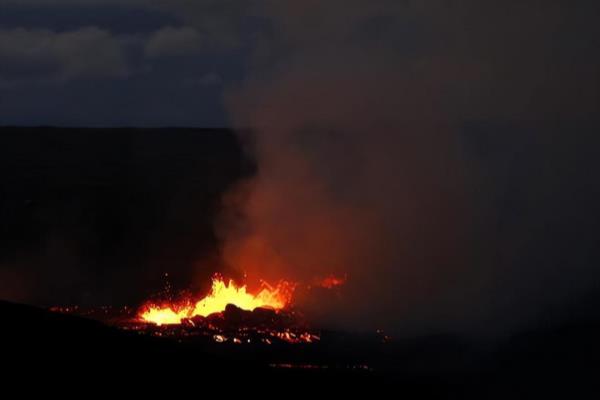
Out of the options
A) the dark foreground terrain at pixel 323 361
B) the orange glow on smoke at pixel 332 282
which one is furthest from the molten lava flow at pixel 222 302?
the dark foreground terrain at pixel 323 361

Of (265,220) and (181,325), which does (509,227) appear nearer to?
(265,220)

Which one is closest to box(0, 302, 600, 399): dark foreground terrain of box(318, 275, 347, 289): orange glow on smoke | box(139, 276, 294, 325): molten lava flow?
box(139, 276, 294, 325): molten lava flow

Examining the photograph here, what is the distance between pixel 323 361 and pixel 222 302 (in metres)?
5.31

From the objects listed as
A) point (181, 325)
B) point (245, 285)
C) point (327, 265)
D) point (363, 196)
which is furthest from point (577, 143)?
point (181, 325)

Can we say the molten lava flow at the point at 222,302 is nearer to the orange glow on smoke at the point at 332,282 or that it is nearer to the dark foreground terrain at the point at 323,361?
the orange glow on smoke at the point at 332,282

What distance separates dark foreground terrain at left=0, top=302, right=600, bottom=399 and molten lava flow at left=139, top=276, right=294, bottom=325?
122 inches

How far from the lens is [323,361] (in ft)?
51.7

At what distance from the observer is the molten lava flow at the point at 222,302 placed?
19736 mm

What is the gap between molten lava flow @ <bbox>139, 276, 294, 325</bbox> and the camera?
64.8 ft

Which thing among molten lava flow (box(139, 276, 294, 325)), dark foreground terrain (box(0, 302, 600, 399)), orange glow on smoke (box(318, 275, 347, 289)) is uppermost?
orange glow on smoke (box(318, 275, 347, 289))

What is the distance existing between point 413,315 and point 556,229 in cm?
626

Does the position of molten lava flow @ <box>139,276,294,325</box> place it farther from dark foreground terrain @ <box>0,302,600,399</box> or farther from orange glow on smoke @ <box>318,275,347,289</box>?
dark foreground terrain @ <box>0,302,600,399</box>

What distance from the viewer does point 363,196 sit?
24.6 meters

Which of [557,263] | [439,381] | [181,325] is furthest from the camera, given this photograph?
[557,263]
